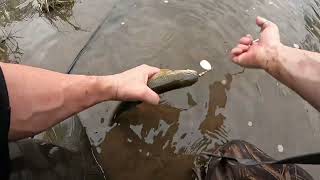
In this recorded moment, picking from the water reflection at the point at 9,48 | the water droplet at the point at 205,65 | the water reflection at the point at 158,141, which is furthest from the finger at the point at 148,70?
the water reflection at the point at 9,48

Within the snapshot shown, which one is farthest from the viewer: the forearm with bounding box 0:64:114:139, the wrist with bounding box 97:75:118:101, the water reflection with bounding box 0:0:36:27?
the water reflection with bounding box 0:0:36:27

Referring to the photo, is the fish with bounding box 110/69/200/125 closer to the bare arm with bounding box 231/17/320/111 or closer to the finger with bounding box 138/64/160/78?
the finger with bounding box 138/64/160/78

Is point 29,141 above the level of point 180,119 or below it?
above

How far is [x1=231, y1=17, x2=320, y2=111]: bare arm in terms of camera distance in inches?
102

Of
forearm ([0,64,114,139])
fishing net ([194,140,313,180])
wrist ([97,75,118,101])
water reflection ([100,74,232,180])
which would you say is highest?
forearm ([0,64,114,139])

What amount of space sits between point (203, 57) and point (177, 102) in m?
0.67

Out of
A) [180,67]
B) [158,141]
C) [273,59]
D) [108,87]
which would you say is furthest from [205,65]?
[108,87]

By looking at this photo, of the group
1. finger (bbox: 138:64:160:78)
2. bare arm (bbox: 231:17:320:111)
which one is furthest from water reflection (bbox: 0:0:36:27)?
bare arm (bbox: 231:17:320:111)

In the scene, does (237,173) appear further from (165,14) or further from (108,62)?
(165,14)

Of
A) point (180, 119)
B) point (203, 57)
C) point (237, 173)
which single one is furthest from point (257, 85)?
point (237, 173)

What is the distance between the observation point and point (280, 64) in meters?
2.77

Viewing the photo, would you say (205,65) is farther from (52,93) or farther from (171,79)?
(52,93)

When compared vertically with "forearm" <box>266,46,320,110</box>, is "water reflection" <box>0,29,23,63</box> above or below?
below

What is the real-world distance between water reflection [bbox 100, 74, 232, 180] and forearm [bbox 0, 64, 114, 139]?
653mm
